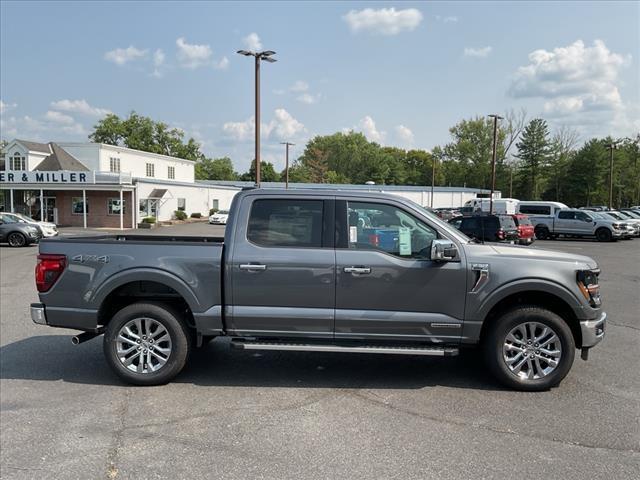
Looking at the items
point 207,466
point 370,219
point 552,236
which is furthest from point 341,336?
point 552,236

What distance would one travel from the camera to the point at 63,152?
167 feet

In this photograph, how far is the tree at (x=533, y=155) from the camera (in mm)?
80875

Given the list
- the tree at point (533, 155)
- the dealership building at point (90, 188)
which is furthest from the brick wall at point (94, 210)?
the tree at point (533, 155)

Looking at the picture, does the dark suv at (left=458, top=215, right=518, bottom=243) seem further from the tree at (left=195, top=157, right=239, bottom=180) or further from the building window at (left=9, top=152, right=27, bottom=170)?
the tree at (left=195, top=157, right=239, bottom=180)

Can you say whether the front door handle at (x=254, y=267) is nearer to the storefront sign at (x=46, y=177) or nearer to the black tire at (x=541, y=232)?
the black tire at (x=541, y=232)

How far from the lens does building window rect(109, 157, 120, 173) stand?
52.3 m

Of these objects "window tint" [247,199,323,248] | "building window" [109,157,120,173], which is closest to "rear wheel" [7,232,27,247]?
"window tint" [247,199,323,248]

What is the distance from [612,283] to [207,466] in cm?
1192

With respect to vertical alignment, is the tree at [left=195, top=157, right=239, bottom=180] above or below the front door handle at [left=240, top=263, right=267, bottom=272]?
above

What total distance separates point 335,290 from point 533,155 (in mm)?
84076

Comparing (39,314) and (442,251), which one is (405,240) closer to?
(442,251)

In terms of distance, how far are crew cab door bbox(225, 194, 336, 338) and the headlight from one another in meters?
2.33

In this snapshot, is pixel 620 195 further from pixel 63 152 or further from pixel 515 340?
pixel 515 340

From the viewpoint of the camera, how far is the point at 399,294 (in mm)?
4977
